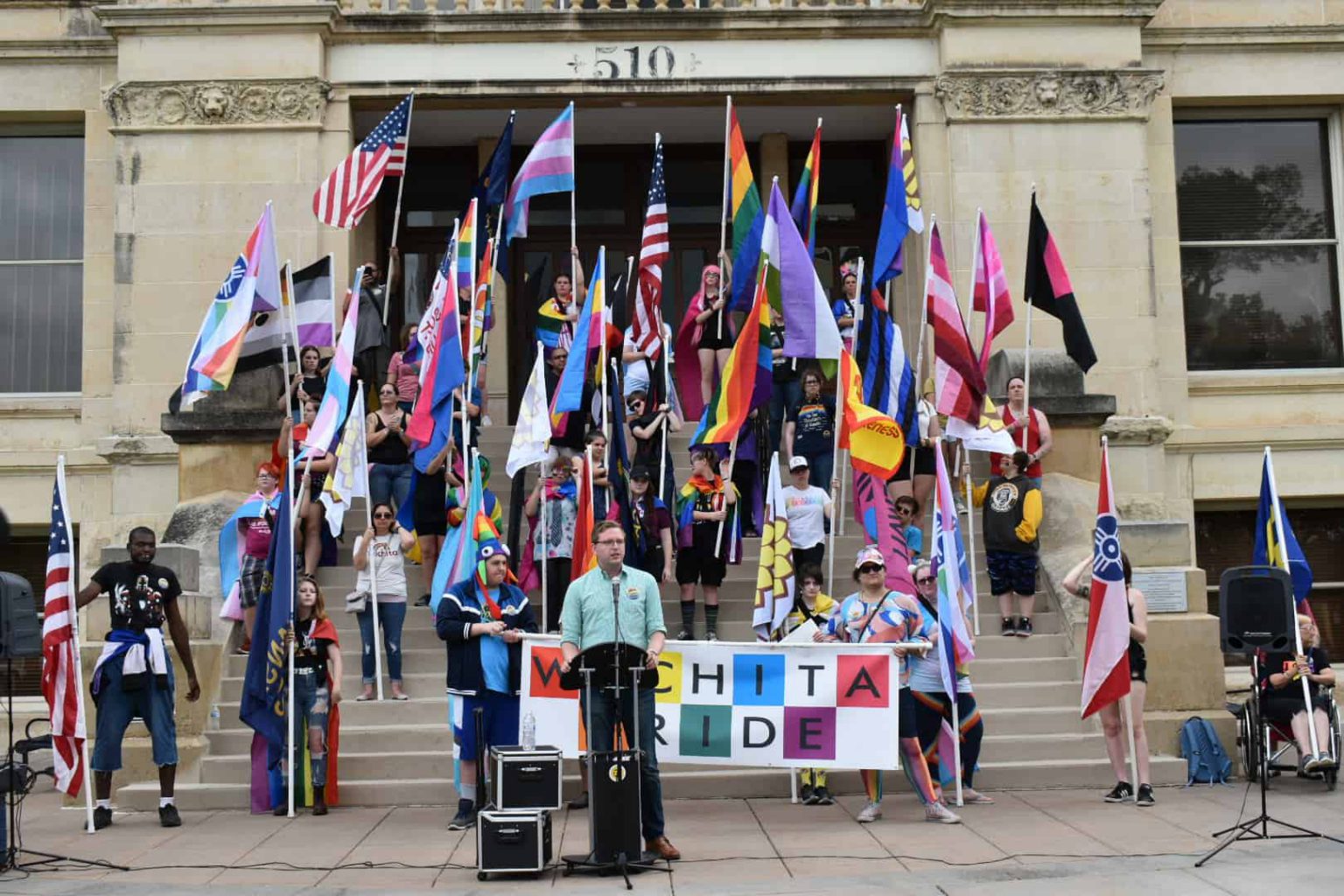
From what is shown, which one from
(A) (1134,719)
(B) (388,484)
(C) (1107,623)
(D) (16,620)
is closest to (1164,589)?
(A) (1134,719)

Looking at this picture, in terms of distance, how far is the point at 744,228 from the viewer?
16.5 m

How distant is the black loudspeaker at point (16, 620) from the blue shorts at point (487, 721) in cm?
300

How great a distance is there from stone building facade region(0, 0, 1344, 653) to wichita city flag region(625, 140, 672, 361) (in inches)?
100

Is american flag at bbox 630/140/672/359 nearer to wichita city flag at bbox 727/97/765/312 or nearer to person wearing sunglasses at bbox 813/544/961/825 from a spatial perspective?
→ wichita city flag at bbox 727/97/765/312

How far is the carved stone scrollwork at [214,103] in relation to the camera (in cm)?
1892

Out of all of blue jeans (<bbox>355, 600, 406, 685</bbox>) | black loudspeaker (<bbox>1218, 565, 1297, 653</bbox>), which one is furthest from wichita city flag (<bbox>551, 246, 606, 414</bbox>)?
black loudspeaker (<bbox>1218, 565, 1297, 653</bbox>)

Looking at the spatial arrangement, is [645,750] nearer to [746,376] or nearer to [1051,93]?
[746,376]

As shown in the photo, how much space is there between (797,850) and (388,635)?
4.77 meters

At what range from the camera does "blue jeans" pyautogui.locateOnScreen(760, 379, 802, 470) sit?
17.0 meters

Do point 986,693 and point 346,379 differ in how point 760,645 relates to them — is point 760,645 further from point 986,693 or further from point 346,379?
point 346,379

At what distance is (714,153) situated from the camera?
22.4 m

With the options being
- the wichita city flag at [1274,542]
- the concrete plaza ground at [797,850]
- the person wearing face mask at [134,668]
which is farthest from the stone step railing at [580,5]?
the concrete plaza ground at [797,850]

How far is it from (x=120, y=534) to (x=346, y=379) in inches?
241

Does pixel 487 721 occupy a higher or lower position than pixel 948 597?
lower
